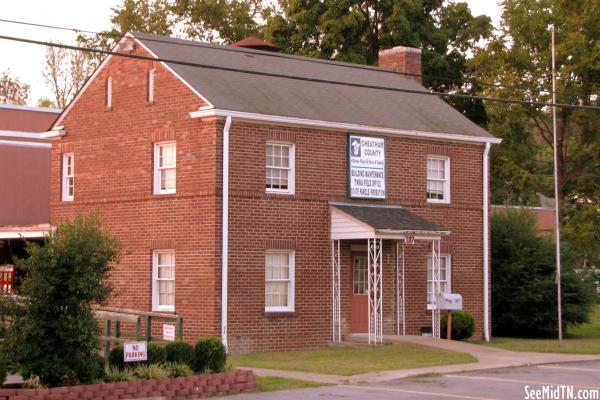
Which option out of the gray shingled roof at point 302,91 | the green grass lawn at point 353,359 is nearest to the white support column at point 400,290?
the green grass lawn at point 353,359

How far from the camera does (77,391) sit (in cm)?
1652

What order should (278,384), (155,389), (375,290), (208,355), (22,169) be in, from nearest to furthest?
(155,389) < (208,355) < (278,384) < (375,290) < (22,169)

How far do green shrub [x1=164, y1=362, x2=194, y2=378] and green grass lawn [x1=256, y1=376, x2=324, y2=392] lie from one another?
139cm

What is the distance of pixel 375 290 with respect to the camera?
27.8 metres

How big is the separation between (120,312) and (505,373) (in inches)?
316

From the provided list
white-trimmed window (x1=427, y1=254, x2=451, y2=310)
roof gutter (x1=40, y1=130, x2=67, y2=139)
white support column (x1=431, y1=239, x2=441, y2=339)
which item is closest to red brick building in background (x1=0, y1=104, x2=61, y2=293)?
roof gutter (x1=40, y1=130, x2=67, y2=139)

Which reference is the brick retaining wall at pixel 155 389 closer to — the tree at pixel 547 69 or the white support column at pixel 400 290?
the white support column at pixel 400 290

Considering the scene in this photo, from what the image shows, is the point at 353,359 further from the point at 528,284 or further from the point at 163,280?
the point at 528,284

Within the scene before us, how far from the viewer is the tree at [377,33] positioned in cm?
4578

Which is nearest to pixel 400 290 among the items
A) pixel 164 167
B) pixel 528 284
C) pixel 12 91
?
pixel 528 284

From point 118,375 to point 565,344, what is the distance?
15725 mm

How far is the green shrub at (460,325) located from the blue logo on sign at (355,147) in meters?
5.38

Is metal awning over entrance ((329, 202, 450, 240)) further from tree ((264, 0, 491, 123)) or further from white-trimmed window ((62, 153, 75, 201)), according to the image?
tree ((264, 0, 491, 123))

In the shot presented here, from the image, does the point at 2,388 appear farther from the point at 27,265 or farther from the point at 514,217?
the point at 514,217
